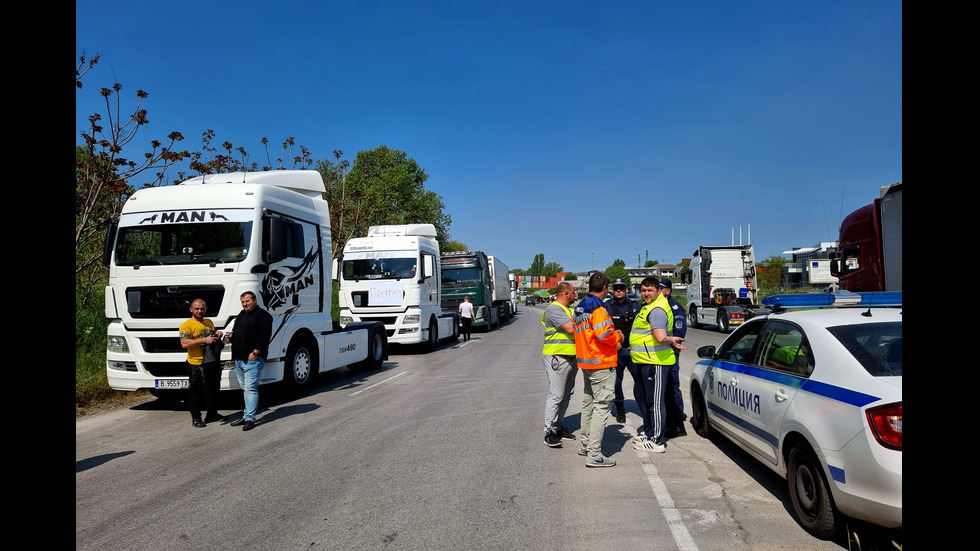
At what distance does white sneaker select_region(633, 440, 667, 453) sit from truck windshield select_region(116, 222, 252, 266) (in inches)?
232

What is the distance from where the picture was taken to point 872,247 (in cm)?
1070

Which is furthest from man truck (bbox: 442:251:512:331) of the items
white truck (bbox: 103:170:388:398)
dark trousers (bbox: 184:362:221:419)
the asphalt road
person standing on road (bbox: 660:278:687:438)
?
person standing on road (bbox: 660:278:687:438)

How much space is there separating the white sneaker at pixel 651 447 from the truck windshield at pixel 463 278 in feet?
59.0

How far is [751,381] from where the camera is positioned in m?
4.79

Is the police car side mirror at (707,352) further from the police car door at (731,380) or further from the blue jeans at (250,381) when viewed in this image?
the blue jeans at (250,381)

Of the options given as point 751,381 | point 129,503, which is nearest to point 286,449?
point 129,503

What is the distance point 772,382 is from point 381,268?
1224 cm

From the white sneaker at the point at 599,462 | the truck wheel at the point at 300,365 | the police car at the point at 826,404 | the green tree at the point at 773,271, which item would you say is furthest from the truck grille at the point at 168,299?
the green tree at the point at 773,271

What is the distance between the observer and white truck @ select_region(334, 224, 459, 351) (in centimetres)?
1532

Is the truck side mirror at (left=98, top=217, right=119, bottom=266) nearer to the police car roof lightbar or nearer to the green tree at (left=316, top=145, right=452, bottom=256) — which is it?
the police car roof lightbar

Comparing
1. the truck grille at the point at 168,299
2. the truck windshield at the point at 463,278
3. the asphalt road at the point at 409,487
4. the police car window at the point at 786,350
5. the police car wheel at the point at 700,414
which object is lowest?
the asphalt road at the point at 409,487

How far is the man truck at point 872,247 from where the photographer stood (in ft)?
31.7

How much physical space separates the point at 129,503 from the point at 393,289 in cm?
1075

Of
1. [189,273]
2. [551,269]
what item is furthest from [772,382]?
[551,269]
